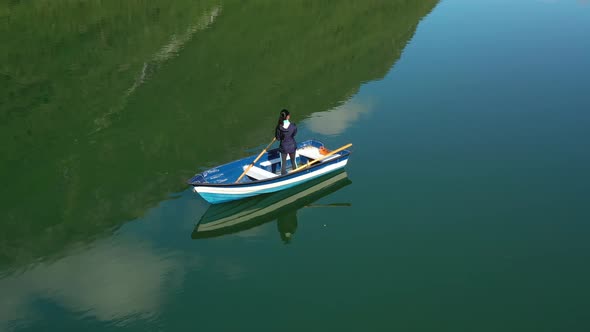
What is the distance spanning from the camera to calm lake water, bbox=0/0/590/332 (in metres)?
25.0

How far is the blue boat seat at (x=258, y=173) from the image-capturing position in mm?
32450

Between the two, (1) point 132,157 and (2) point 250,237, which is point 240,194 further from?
(1) point 132,157

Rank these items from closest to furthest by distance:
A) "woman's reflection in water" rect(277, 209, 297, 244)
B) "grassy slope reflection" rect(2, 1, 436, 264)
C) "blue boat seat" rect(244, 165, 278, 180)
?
"woman's reflection in water" rect(277, 209, 297, 244), "blue boat seat" rect(244, 165, 278, 180), "grassy slope reflection" rect(2, 1, 436, 264)

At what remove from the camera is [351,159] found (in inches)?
1497

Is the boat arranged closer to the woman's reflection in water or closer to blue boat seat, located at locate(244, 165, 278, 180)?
blue boat seat, located at locate(244, 165, 278, 180)

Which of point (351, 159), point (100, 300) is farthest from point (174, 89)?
point (100, 300)

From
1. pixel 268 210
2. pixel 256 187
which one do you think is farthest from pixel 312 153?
pixel 256 187

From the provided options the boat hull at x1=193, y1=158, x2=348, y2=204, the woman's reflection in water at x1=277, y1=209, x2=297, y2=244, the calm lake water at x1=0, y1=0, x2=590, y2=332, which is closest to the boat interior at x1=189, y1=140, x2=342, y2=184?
the boat hull at x1=193, y1=158, x2=348, y2=204

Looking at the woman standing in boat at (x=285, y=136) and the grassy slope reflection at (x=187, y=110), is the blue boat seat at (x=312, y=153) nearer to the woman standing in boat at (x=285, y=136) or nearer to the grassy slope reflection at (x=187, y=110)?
the woman standing in boat at (x=285, y=136)

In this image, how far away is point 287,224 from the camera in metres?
31.0

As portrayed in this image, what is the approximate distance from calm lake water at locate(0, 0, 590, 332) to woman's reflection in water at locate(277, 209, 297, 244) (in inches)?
4.6

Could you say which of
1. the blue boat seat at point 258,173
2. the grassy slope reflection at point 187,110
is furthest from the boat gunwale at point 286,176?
the grassy slope reflection at point 187,110

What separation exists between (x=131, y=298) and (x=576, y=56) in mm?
54145

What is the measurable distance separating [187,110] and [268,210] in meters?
20.5
